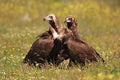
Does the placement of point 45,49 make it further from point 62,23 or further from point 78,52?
point 62,23

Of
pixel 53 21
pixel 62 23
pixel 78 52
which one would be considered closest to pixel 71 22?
pixel 53 21

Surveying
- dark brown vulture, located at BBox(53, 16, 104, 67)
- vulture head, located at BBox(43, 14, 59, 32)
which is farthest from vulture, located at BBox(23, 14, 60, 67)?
dark brown vulture, located at BBox(53, 16, 104, 67)

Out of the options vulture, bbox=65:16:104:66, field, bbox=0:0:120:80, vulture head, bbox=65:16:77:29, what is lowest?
field, bbox=0:0:120:80

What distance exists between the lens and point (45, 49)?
13391mm

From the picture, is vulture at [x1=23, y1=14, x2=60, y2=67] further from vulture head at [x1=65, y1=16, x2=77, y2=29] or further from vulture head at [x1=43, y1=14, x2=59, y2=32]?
vulture head at [x1=65, y1=16, x2=77, y2=29]

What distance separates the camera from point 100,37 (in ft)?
78.3

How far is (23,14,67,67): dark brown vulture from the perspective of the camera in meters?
13.3

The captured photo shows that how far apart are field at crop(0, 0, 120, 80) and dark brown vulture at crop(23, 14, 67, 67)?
0.37m

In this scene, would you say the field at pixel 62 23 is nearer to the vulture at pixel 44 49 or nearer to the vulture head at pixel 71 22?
the vulture at pixel 44 49

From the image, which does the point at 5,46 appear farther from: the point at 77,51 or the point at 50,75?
the point at 50,75

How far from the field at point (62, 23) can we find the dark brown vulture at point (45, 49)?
37 cm

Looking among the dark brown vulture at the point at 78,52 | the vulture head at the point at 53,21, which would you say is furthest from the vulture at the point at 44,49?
the dark brown vulture at the point at 78,52

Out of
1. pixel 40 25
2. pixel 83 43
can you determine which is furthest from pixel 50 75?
pixel 40 25

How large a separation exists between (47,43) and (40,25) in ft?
52.5
